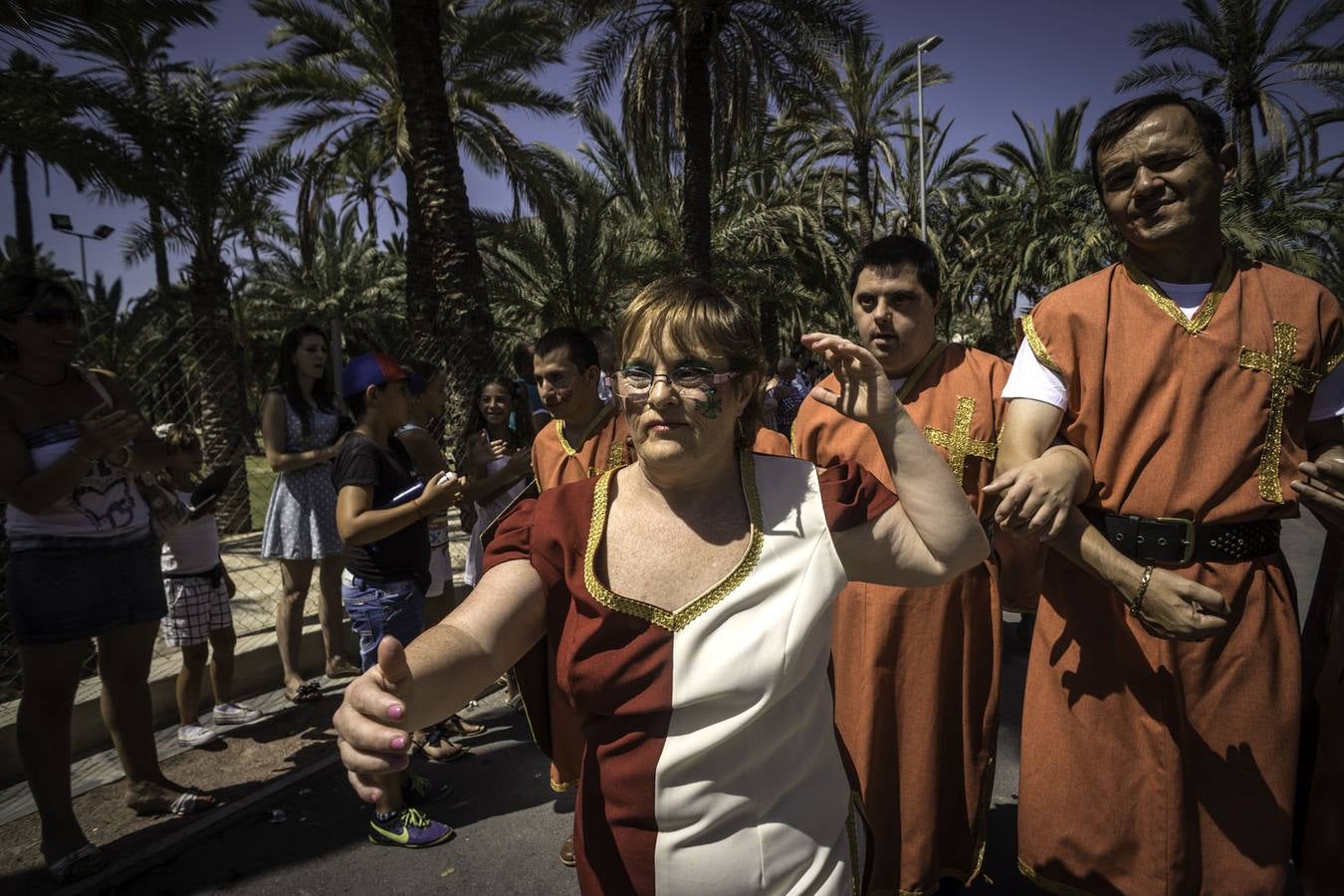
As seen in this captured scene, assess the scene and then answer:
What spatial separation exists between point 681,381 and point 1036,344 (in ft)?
3.51

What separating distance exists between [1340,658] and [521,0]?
1451 centimetres

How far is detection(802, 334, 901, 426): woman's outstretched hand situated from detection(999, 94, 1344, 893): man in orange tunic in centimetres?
59

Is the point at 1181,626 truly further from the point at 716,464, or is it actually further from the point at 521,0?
the point at 521,0

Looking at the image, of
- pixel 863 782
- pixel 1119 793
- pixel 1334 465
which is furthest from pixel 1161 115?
pixel 863 782

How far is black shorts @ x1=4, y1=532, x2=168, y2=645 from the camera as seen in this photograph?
10.3ft

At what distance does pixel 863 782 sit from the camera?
8.54 feet

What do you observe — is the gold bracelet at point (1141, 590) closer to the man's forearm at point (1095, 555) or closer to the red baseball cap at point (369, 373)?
the man's forearm at point (1095, 555)

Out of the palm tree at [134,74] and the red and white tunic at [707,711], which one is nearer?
the red and white tunic at [707,711]

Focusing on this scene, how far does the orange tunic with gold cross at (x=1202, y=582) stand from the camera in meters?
1.99

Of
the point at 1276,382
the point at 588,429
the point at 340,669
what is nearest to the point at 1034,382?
the point at 1276,382

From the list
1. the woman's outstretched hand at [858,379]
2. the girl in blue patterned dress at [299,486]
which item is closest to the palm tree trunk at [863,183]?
the girl in blue patterned dress at [299,486]

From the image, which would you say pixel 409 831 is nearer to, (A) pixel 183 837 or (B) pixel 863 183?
(A) pixel 183 837

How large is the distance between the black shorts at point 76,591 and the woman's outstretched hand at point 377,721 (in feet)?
8.69

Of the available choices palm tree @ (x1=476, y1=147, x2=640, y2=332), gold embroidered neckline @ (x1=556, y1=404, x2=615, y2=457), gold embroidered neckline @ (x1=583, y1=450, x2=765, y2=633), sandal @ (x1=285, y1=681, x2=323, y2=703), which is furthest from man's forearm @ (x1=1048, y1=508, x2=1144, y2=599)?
palm tree @ (x1=476, y1=147, x2=640, y2=332)
